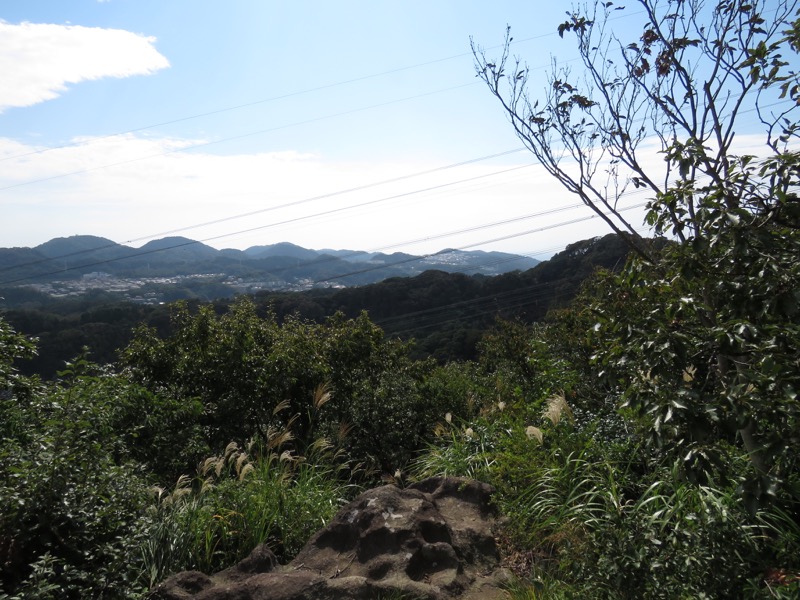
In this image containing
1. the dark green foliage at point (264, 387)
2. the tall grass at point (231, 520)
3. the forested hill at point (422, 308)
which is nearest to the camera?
the tall grass at point (231, 520)

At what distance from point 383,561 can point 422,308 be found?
5398cm

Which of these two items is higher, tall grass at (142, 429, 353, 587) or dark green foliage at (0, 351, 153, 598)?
dark green foliage at (0, 351, 153, 598)

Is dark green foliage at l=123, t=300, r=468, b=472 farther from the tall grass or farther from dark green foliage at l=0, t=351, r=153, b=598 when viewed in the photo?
dark green foliage at l=0, t=351, r=153, b=598

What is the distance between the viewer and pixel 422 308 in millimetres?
58438

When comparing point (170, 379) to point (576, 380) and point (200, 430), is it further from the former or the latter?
point (576, 380)

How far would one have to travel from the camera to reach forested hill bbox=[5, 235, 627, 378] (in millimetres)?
38781

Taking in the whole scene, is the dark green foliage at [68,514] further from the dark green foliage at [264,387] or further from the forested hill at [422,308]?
the forested hill at [422,308]

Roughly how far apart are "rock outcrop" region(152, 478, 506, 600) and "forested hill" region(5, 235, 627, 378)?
29.3 m

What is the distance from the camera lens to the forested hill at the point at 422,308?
38781 millimetres

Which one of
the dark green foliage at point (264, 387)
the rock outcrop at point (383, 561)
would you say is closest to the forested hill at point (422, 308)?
the dark green foliage at point (264, 387)

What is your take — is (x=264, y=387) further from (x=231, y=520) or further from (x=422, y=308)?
(x=422, y=308)

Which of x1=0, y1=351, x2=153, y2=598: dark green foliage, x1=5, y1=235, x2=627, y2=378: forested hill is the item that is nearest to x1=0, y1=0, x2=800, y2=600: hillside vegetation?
x1=0, y1=351, x2=153, y2=598: dark green foliage

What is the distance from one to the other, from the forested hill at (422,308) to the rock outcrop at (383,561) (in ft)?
96.2

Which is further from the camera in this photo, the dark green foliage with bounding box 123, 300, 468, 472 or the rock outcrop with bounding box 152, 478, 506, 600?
the dark green foliage with bounding box 123, 300, 468, 472
